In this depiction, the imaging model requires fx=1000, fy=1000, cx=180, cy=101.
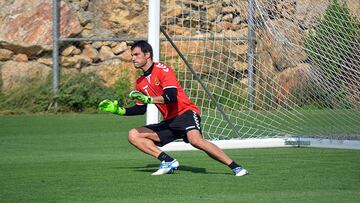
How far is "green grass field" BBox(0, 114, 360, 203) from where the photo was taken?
916cm

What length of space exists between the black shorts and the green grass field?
0.42 metres

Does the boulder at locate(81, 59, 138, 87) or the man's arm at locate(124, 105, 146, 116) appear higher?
the man's arm at locate(124, 105, 146, 116)

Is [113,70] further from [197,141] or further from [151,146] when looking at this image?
[197,141]

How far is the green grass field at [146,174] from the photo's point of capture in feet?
30.0

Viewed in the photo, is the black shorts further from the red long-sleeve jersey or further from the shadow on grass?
the shadow on grass

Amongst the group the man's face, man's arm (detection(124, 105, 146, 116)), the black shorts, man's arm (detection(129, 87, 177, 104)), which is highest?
the man's face

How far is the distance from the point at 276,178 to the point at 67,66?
11377mm

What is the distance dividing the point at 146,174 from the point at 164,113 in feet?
2.48

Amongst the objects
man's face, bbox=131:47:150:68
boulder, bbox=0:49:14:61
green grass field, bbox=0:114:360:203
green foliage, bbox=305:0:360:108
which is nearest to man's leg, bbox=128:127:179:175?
green grass field, bbox=0:114:360:203

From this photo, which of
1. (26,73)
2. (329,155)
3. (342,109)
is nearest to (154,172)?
(329,155)

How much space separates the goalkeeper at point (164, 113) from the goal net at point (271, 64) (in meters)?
4.05

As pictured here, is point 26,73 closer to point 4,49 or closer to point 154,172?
point 4,49

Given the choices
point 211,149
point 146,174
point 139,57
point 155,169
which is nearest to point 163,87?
point 139,57

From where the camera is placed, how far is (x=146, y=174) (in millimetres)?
11094
